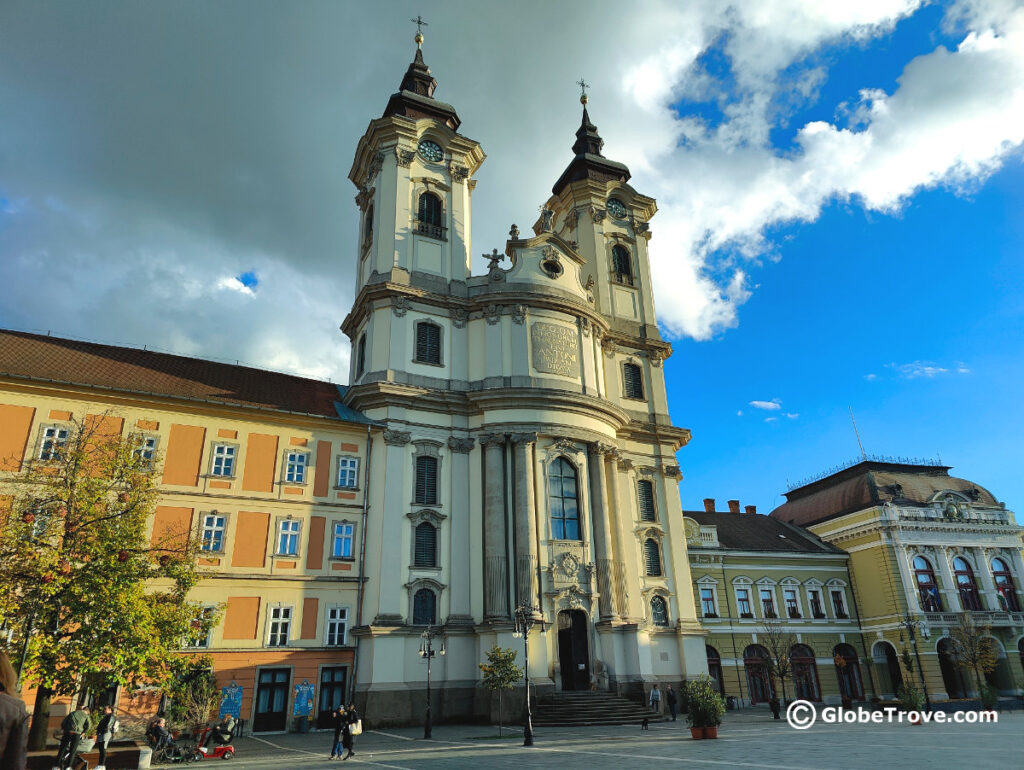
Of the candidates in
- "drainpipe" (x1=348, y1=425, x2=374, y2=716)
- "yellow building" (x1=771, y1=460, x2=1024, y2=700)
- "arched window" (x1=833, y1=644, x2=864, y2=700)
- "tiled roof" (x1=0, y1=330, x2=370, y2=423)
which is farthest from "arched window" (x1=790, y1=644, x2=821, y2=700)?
"tiled roof" (x1=0, y1=330, x2=370, y2=423)

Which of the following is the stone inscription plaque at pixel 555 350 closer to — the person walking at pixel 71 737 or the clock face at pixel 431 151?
the clock face at pixel 431 151

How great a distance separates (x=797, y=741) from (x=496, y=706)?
13.5 meters

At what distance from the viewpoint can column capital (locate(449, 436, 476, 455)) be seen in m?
36.4

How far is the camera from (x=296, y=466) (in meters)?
32.9

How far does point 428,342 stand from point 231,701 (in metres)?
19.0

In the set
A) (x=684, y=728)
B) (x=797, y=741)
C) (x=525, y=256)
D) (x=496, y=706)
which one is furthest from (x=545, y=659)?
(x=525, y=256)

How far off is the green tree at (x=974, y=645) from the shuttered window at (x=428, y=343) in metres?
37.1

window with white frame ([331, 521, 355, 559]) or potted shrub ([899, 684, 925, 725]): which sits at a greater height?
window with white frame ([331, 521, 355, 559])

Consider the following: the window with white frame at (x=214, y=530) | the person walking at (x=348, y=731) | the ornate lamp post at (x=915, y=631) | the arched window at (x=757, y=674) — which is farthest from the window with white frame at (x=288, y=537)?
the ornate lamp post at (x=915, y=631)

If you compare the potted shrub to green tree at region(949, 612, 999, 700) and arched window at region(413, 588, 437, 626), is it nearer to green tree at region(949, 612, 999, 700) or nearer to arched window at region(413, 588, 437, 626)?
green tree at region(949, 612, 999, 700)

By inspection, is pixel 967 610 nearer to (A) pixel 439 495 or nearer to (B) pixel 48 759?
(A) pixel 439 495

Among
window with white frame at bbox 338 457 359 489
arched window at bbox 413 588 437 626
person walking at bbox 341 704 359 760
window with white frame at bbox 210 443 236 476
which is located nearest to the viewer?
person walking at bbox 341 704 359 760

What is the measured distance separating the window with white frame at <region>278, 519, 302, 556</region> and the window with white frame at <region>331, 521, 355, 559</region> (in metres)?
1.62

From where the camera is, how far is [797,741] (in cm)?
2069
